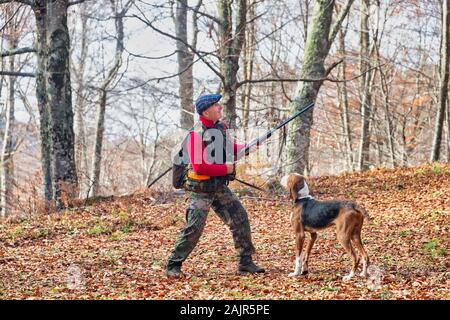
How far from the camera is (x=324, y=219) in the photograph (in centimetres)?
805

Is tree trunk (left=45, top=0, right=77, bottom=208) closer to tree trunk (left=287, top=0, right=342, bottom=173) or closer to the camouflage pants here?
tree trunk (left=287, top=0, right=342, bottom=173)

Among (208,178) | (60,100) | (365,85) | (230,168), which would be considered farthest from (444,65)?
(208,178)

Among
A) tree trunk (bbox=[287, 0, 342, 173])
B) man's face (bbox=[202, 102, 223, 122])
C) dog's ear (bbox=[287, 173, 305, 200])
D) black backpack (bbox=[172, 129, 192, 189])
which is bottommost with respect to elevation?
dog's ear (bbox=[287, 173, 305, 200])

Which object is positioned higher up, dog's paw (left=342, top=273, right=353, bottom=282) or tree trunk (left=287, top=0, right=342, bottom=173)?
tree trunk (left=287, top=0, right=342, bottom=173)

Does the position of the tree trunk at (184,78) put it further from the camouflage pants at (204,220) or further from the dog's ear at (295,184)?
the dog's ear at (295,184)

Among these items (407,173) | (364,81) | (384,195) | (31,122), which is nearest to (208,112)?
(384,195)

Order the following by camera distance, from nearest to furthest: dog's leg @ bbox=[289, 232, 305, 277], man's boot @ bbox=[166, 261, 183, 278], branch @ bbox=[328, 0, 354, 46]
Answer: dog's leg @ bbox=[289, 232, 305, 277] → man's boot @ bbox=[166, 261, 183, 278] → branch @ bbox=[328, 0, 354, 46]

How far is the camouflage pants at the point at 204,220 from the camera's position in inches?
330

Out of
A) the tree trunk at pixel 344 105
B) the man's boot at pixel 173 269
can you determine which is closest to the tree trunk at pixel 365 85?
the tree trunk at pixel 344 105

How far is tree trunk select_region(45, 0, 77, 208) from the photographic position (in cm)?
1677

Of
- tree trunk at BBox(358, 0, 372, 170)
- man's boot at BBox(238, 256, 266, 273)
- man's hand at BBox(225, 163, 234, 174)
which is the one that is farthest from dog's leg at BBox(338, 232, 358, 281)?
tree trunk at BBox(358, 0, 372, 170)

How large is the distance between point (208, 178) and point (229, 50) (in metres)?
9.19

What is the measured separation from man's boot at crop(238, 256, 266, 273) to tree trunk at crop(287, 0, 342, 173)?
8.83 meters

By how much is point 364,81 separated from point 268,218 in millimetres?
16794
